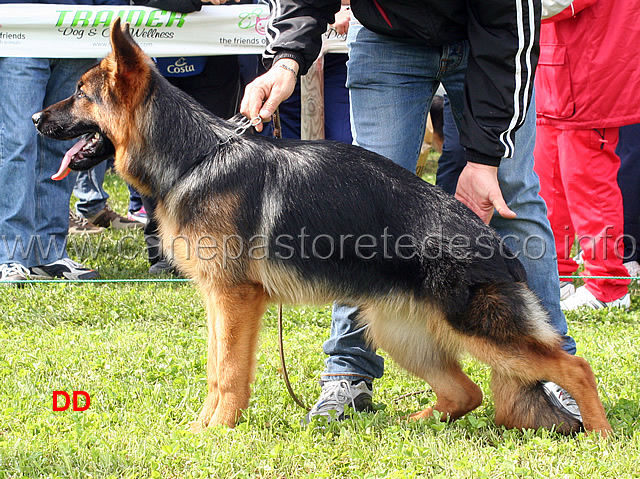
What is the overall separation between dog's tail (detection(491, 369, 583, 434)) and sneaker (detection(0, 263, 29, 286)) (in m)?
3.78

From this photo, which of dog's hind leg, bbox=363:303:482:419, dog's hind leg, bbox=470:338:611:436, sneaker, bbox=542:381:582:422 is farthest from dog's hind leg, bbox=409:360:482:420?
sneaker, bbox=542:381:582:422

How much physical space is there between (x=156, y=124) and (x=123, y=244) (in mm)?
3775

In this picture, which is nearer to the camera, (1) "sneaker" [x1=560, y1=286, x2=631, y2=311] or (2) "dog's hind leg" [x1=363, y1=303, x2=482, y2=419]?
(2) "dog's hind leg" [x1=363, y1=303, x2=482, y2=419]

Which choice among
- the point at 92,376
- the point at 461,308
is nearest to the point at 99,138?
the point at 92,376

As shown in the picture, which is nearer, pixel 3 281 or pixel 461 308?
pixel 461 308

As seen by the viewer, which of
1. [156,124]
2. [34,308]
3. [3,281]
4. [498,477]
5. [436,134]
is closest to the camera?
[498,477]

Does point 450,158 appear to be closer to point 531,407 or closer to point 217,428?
point 531,407

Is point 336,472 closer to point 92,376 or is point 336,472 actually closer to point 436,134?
point 92,376

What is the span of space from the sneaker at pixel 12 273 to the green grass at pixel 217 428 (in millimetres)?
309

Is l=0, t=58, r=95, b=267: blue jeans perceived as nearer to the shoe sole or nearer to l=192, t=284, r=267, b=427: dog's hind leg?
the shoe sole

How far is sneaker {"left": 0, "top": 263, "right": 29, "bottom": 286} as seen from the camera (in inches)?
206

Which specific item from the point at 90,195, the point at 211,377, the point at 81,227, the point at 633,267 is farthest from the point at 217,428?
the point at 90,195

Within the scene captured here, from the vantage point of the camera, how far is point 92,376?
3650 millimetres

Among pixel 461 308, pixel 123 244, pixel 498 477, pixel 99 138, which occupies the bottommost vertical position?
pixel 123 244
